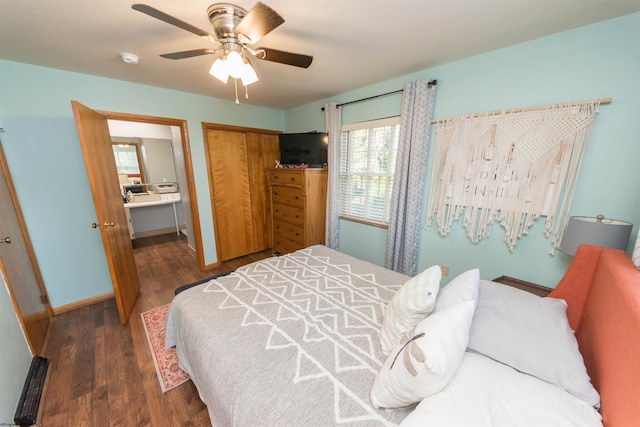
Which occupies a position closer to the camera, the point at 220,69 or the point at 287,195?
the point at 220,69

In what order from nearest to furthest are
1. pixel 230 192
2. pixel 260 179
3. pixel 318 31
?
pixel 318 31 < pixel 230 192 < pixel 260 179

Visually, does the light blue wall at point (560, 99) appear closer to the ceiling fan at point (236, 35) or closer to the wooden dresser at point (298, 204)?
the ceiling fan at point (236, 35)

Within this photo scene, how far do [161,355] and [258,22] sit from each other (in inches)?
94.0

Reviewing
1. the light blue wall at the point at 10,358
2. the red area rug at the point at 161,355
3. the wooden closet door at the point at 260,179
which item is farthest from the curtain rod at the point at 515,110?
the light blue wall at the point at 10,358

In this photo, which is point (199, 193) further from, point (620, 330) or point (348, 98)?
point (620, 330)

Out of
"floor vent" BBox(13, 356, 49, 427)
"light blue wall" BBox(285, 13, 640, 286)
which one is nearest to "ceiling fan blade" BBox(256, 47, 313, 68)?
"light blue wall" BBox(285, 13, 640, 286)

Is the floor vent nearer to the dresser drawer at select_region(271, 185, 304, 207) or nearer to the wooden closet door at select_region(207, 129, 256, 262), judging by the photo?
the wooden closet door at select_region(207, 129, 256, 262)

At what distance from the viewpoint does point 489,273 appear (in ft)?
6.66

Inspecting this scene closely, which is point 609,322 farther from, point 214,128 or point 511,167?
point 214,128

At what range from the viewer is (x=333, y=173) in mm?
3010

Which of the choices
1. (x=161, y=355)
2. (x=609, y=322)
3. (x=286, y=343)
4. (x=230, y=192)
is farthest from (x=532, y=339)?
(x=230, y=192)

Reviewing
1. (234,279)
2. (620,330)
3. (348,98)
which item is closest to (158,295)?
(234,279)

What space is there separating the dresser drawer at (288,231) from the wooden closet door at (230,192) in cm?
45

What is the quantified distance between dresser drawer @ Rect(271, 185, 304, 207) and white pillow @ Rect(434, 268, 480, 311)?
7.16ft
